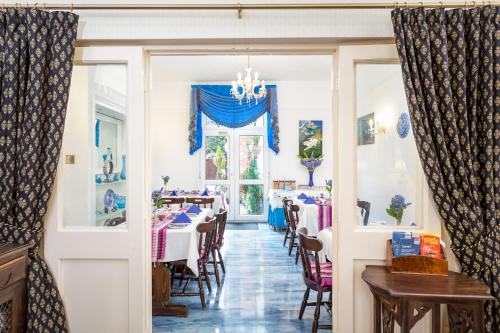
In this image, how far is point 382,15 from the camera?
208 centimetres

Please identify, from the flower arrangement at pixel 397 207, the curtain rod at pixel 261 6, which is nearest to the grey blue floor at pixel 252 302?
the flower arrangement at pixel 397 207

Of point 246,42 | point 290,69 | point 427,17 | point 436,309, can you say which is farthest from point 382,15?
point 290,69

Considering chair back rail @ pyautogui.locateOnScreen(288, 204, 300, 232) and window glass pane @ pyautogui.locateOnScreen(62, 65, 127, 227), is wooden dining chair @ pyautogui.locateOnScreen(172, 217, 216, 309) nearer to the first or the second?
window glass pane @ pyautogui.locateOnScreen(62, 65, 127, 227)

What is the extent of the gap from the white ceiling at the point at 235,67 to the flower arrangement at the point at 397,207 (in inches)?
163

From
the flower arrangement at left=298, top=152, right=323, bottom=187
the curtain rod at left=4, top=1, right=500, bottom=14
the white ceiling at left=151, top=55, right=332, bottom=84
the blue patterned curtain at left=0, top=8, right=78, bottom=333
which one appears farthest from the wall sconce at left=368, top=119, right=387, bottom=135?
the flower arrangement at left=298, top=152, right=323, bottom=187

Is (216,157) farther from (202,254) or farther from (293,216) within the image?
(202,254)

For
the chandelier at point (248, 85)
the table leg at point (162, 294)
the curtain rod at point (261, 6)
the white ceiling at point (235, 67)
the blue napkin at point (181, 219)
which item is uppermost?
the white ceiling at point (235, 67)

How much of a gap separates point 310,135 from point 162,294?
17.8 feet

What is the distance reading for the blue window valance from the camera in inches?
292

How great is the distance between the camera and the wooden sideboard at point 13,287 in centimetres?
175

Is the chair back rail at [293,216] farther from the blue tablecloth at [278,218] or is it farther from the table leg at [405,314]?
the table leg at [405,314]

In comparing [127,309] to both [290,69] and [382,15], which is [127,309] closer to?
[382,15]

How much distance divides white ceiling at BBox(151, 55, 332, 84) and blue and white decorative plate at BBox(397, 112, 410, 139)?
3.88 meters

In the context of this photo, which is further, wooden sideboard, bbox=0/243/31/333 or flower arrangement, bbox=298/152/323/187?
flower arrangement, bbox=298/152/323/187
